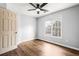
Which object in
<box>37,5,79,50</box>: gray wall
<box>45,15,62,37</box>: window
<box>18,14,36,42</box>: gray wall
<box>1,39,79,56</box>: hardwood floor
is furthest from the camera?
<box>18,14,36,42</box>: gray wall

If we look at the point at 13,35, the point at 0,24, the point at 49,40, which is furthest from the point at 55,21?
the point at 0,24

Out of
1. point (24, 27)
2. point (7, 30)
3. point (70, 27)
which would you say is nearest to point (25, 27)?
point (24, 27)

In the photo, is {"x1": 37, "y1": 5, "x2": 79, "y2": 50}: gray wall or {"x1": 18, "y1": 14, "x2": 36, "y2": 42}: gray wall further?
{"x1": 18, "y1": 14, "x2": 36, "y2": 42}: gray wall

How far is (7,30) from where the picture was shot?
3328 mm

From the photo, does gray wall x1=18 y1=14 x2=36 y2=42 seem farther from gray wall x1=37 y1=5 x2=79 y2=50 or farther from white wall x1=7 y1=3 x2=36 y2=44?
gray wall x1=37 y1=5 x2=79 y2=50

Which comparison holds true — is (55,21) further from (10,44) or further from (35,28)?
(10,44)

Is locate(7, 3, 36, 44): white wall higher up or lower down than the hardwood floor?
higher up

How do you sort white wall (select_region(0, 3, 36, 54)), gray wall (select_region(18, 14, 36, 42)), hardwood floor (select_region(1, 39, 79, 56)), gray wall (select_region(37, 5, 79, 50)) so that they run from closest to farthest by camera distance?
1. hardwood floor (select_region(1, 39, 79, 56))
2. gray wall (select_region(37, 5, 79, 50))
3. white wall (select_region(0, 3, 36, 54))
4. gray wall (select_region(18, 14, 36, 42))

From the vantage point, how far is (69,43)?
404 cm

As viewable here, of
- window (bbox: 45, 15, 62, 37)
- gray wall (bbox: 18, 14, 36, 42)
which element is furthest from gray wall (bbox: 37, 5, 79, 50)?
gray wall (bbox: 18, 14, 36, 42)

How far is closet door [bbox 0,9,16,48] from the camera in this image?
10.2 feet

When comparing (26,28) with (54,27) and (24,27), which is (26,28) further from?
(54,27)

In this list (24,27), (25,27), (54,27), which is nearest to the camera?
(54,27)

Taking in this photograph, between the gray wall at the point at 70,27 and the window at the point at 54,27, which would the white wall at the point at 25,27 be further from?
the gray wall at the point at 70,27
